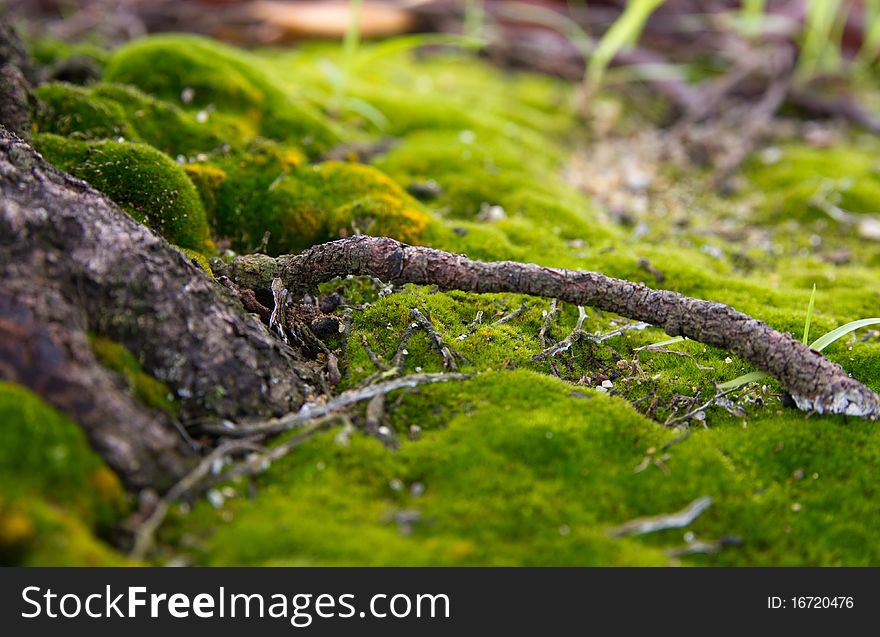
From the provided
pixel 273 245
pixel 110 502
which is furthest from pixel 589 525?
pixel 273 245

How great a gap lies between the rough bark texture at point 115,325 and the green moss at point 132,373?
0.13ft

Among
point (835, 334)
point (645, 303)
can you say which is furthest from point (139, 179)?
point (835, 334)

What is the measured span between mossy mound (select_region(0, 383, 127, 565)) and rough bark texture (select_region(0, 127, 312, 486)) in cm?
9

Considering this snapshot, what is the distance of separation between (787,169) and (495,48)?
4206 millimetres

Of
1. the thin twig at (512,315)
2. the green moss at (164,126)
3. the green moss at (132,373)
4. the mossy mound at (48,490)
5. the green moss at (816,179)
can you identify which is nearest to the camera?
the mossy mound at (48,490)

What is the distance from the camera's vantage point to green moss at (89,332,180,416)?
2.58 metres

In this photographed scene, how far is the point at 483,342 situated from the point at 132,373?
1.56 metres

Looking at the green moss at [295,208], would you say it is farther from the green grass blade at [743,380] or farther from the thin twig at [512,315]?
the green grass blade at [743,380]

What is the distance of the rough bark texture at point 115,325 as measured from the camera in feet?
7.75

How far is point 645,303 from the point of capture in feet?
10.5

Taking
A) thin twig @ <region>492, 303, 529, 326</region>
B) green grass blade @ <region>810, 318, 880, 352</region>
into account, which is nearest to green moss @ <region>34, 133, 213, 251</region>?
thin twig @ <region>492, 303, 529, 326</region>

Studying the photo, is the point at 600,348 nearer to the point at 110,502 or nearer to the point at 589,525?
the point at 589,525

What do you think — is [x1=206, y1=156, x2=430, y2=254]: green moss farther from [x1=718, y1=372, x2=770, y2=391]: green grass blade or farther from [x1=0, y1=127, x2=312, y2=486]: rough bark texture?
[x1=718, y1=372, x2=770, y2=391]: green grass blade

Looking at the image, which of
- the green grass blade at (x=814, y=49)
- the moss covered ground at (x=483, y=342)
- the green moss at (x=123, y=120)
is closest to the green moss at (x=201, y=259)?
the moss covered ground at (x=483, y=342)
